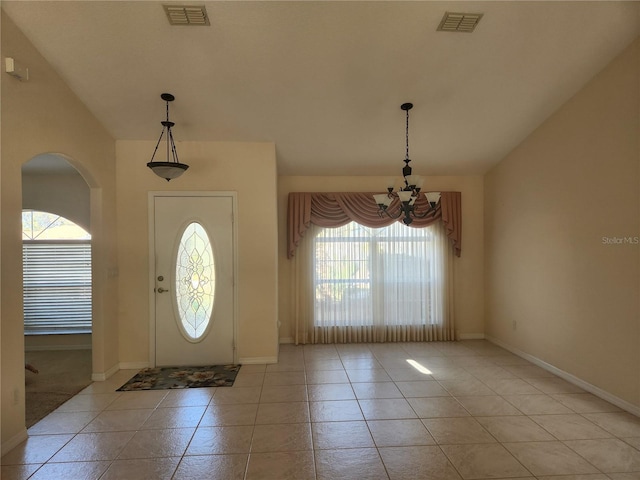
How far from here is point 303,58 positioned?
302 centimetres

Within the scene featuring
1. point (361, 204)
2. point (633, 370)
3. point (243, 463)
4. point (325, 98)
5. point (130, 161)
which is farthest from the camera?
point (361, 204)

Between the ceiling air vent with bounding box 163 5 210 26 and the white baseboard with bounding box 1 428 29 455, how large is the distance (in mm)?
3200

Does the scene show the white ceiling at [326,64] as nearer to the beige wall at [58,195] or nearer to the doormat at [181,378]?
the beige wall at [58,195]

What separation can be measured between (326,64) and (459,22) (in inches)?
42.7

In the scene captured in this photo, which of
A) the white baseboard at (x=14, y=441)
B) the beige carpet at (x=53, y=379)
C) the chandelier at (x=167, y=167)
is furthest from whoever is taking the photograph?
the chandelier at (x=167, y=167)

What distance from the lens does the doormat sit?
141 inches

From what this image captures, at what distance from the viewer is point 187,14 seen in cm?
257

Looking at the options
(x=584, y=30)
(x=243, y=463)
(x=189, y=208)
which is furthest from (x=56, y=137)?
(x=584, y=30)

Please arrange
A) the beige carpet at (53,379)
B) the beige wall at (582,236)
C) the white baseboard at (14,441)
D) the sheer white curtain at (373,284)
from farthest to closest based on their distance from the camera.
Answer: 1. the sheer white curtain at (373,284)
2. the beige carpet at (53,379)
3. the beige wall at (582,236)
4. the white baseboard at (14,441)

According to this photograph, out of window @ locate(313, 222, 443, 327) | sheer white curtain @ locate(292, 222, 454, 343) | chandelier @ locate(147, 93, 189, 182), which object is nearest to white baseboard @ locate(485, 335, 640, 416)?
sheer white curtain @ locate(292, 222, 454, 343)

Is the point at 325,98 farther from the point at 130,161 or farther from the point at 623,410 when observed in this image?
the point at 623,410

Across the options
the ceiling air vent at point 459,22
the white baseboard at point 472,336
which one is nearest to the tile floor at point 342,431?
the white baseboard at point 472,336

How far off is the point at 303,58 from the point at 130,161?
2449mm

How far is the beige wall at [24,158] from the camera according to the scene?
2459 mm
